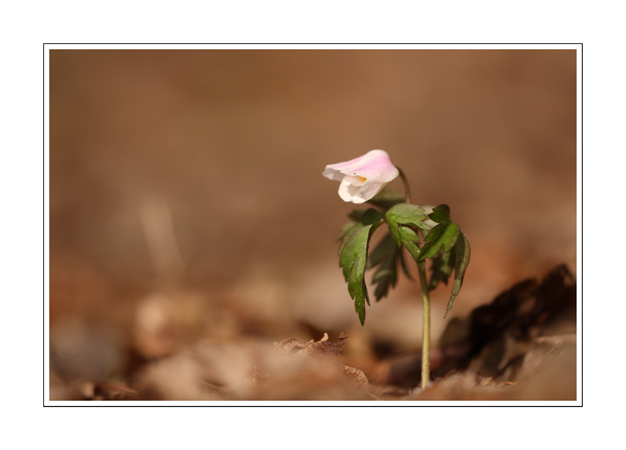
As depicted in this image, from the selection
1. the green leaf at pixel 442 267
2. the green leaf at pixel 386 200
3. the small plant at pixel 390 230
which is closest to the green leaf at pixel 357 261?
the small plant at pixel 390 230

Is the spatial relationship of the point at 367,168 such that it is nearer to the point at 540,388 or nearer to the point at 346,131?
the point at 540,388

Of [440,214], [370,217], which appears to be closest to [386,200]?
[370,217]

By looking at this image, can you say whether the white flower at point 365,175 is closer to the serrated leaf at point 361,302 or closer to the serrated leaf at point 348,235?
the serrated leaf at point 348,235

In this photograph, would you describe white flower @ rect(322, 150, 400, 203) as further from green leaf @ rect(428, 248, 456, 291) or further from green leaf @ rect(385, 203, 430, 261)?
green leaf @ rect(428, 248, 456, 291)

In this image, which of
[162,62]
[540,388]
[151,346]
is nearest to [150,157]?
[162,62]

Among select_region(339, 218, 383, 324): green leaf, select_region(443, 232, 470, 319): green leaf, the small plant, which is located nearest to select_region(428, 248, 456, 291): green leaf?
the small plant

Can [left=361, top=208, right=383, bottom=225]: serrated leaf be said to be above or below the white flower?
below

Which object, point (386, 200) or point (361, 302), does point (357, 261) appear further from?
point (386, 200)
